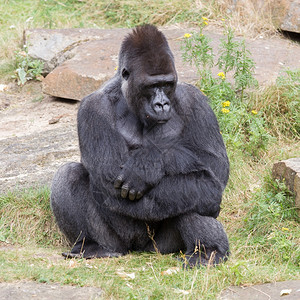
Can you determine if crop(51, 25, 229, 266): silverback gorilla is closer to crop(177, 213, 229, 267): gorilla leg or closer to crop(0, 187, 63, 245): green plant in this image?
crop(177, 213, 229, 267): gorilla leg

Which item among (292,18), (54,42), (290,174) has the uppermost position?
(292,18)

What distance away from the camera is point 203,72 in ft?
20.2

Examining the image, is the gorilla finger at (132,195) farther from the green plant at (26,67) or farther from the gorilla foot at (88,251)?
the green plant at (26,67)

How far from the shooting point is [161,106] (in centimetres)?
377

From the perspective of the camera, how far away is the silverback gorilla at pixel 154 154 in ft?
12.7

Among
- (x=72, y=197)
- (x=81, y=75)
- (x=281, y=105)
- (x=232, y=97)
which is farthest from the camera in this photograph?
(x=81, y=75)

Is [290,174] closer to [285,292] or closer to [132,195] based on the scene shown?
[132,195]

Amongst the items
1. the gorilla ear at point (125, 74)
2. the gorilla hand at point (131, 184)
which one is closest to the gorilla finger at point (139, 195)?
the gorilla hand at point (131, 184)

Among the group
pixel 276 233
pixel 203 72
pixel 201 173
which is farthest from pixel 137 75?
pixel 203 72

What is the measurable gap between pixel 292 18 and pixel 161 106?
501cm

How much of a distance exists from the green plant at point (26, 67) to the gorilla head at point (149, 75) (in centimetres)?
436

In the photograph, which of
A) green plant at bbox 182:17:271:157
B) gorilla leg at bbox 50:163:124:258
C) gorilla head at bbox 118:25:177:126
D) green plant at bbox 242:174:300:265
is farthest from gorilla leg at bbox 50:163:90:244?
green plant at bbox 182:17:271:157

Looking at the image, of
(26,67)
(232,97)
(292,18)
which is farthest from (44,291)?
(292,18)

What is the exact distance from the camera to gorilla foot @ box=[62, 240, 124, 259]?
13.9 ft
